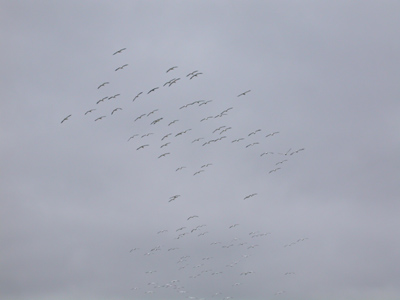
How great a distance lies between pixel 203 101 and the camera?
621ft

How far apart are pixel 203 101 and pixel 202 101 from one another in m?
1.03

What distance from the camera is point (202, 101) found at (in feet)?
618
